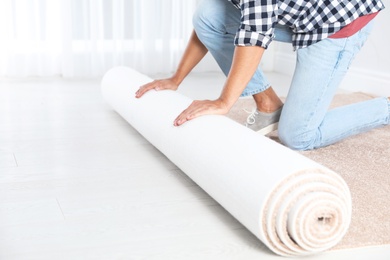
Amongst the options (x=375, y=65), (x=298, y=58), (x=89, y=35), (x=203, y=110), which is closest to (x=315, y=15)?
(x=298, y=58)

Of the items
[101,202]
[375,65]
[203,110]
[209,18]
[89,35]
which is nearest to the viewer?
[101,202]

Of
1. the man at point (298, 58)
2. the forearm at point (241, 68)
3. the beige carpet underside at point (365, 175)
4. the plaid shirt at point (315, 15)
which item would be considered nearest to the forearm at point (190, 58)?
the man at point (298, 58)

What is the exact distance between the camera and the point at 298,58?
1896mm

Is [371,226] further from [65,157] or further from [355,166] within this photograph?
[65,157]

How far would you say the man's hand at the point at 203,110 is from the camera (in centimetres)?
162

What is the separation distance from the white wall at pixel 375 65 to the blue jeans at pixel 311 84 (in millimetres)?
1031

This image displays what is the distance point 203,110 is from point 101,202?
0.37 m

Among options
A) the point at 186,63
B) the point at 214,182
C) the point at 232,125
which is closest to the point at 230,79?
the point at 232,125

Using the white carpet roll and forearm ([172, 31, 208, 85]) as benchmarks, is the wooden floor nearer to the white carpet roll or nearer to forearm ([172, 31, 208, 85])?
the white carpet roll

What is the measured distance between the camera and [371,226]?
136 centimetres

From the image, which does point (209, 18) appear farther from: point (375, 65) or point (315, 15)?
point (375, 65)

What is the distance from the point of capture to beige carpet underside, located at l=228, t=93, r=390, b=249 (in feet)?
4.34

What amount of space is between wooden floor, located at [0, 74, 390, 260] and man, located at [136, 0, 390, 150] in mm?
225

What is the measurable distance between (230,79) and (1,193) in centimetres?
68
